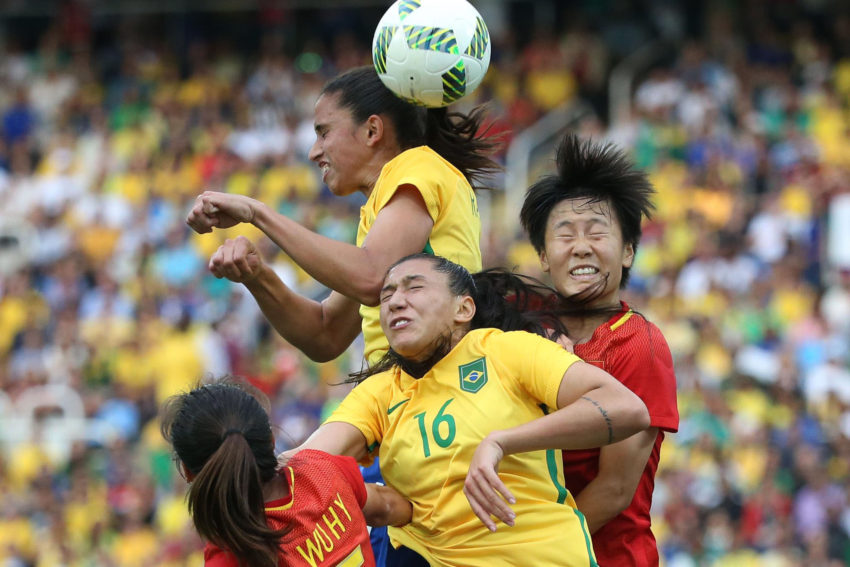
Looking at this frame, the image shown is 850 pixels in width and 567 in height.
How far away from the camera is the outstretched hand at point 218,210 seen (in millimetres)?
3777

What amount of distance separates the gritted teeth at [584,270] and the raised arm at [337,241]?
47cm

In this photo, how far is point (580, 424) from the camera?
3.34 metres

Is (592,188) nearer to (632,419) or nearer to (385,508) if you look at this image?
(632,419)

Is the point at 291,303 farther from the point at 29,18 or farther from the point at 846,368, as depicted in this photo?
the point at 29,18

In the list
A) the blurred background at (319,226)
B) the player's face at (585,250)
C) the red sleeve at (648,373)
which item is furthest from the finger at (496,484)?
the blurred background at (319,226)

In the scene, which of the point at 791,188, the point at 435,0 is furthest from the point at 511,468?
the point at 791,188

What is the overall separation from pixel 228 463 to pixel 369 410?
0.62 m

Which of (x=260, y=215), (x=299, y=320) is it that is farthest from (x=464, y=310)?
(x=299, y=320)

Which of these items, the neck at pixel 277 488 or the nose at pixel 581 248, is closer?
the neck at pixel 277 488

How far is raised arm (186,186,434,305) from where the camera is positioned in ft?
12.5

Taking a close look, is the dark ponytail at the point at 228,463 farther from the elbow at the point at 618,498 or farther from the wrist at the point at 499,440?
the elbow at the point at 618,498

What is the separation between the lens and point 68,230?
14672 mm

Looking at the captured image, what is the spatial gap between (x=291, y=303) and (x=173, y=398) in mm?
1041

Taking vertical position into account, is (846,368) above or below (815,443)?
above
